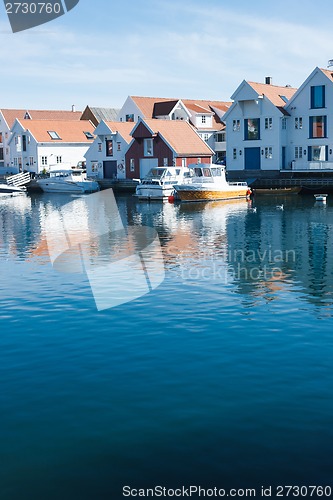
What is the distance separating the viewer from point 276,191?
230ft

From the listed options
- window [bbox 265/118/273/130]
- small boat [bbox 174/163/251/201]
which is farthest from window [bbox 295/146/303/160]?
small boat [bbox 174/163/251/201]

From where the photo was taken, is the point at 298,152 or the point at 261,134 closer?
the point at 298,152

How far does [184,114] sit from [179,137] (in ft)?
55.1

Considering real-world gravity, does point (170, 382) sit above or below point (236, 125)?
below

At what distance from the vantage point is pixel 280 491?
31.3 feet

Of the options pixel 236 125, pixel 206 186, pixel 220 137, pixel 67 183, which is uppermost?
pixel 236 125

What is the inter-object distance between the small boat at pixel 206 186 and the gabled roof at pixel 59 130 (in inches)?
1523

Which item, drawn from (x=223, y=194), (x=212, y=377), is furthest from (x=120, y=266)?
(x=223, y=194)

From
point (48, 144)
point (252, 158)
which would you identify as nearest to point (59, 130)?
point (48, 144)

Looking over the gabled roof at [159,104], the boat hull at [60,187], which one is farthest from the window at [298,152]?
the boat hull at [60,187]

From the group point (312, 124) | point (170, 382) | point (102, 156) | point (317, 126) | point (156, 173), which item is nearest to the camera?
point (170, 382)

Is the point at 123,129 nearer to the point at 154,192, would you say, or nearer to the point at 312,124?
the point at 154,192

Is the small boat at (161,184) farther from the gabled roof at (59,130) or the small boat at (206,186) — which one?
the gabled roof at (59,130)

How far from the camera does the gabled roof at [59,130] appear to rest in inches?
3910
